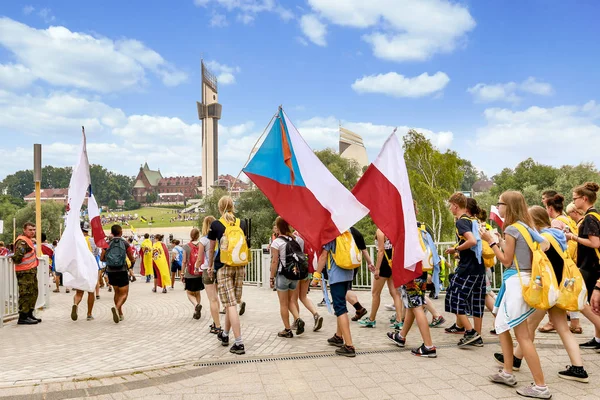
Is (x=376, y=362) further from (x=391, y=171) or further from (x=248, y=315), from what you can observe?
(x=248, y=315)

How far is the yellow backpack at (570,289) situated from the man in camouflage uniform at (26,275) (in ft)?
27.9

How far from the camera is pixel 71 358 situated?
5879mm

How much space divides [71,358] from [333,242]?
11.6 feet

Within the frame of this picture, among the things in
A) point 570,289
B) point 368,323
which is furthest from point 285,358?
point 570,289

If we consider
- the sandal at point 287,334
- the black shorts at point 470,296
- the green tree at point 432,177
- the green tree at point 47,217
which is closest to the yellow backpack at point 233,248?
the sandal at point 287,334

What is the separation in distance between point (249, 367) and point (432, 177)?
31639 millimetres

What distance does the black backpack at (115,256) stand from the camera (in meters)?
8.66

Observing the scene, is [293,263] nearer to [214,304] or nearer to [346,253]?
[346,253]

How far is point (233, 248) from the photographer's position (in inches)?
234

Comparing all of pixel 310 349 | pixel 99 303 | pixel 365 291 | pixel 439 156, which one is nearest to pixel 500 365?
pixel 310 349

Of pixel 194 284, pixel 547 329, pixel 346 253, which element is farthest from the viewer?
pixel 194 284

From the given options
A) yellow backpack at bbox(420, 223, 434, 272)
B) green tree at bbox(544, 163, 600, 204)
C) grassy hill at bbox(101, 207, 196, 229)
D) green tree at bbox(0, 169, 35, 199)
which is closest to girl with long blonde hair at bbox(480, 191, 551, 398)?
yellow backpack at bbox(420, 223, 434, 272)

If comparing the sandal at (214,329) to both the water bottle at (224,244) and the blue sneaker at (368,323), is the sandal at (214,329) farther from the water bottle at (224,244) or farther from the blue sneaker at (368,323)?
the blue sneaker at (368,323)

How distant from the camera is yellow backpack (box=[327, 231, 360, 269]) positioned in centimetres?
568
